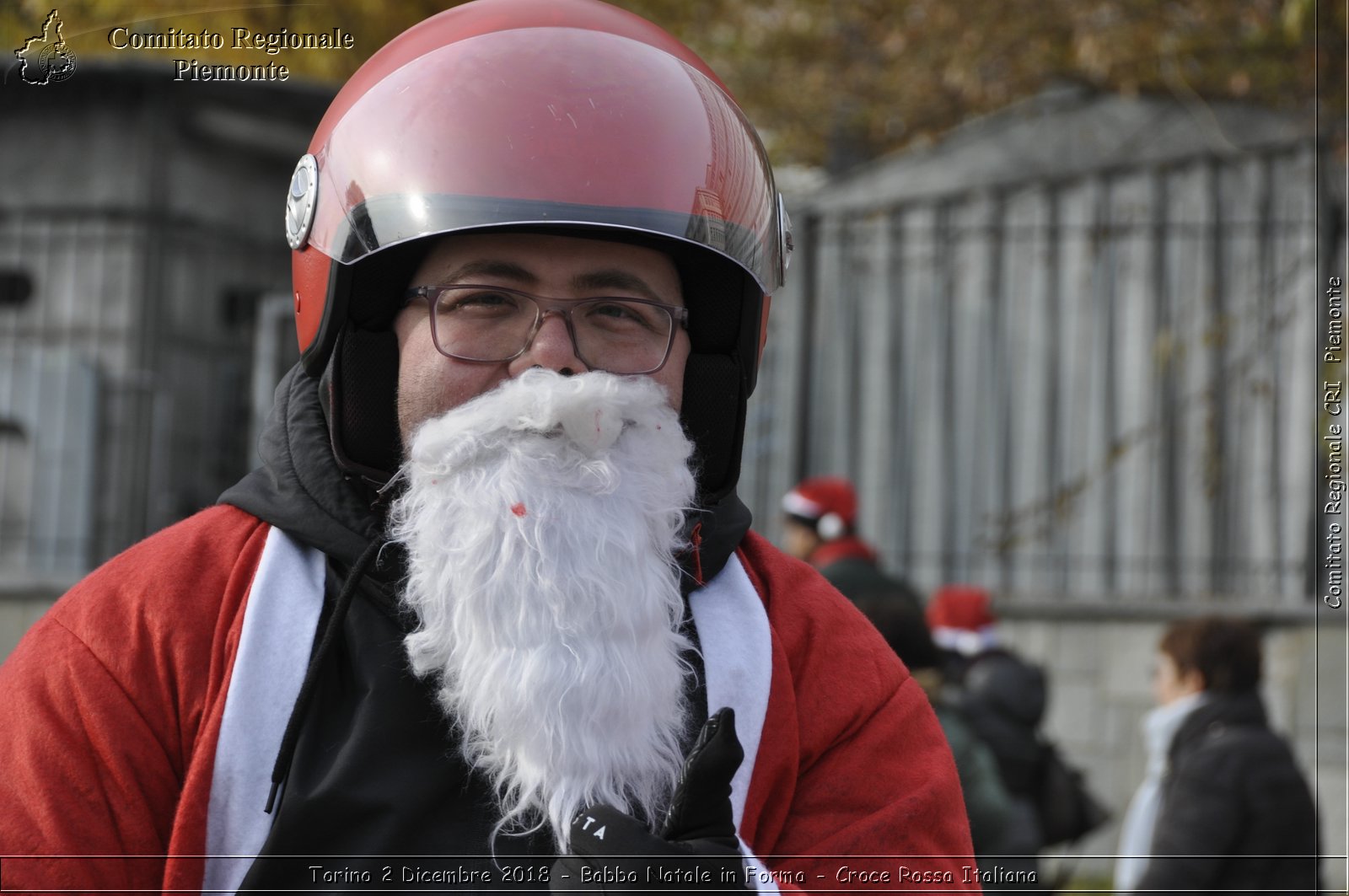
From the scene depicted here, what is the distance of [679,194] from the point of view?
80.7 inches

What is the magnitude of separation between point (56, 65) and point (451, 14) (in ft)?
3.84

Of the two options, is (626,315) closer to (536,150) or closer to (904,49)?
(536,150)

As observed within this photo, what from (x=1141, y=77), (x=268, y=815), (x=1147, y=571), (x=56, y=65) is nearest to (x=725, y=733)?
(x=268, y=815)

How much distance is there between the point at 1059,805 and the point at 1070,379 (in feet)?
11.4

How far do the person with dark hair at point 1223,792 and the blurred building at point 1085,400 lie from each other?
2.67 metres

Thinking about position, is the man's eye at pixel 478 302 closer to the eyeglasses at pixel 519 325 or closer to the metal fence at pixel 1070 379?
the eyeglasses at pixel 519 325

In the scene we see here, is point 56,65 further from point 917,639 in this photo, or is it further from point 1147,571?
point 1147,571

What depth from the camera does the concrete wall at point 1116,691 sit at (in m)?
6.83

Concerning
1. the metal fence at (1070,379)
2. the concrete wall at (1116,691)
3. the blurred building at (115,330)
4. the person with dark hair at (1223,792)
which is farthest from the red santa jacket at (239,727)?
the metal fence at (1070,379)

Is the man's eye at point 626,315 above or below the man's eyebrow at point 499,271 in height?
below

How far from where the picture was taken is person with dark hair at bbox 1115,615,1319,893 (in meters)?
4.20

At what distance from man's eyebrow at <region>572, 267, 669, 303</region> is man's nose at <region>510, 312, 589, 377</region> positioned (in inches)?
2.6

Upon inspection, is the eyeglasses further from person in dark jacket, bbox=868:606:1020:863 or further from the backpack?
the backpack

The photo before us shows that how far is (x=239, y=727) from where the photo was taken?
1.78m
